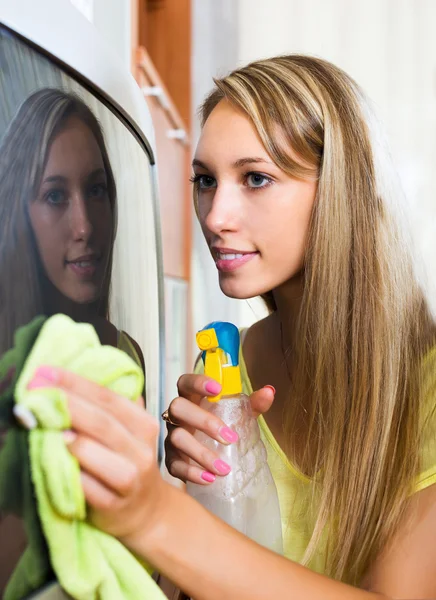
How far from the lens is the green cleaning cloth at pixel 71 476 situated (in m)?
0.31

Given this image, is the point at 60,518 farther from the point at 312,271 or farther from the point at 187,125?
the point at 187,125

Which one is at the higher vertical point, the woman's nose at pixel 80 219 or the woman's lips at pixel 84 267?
the woman's nose at pixel 80 219

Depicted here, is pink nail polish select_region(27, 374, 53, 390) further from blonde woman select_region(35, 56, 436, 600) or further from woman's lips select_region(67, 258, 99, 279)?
blonde woman select_region(35, 56, 436, 600)

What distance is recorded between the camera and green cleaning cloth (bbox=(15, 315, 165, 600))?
314 millimetres

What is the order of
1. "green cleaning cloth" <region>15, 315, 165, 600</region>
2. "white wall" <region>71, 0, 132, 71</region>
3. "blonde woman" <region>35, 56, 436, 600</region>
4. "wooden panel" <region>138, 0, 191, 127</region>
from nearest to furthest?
"green cleaning cloth" <region>15, 315, 165, 600</region>, "blonde woman" <region>35, 56, 436, 600</region>, "white wall" <region>71, 0, 132, 71</region>, "wooden panel" <region>138, 0, 191, 127</region>

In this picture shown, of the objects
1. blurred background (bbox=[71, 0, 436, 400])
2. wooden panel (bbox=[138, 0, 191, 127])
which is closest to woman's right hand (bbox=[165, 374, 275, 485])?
blurred background (bbox=[71, 0, 436, 400])

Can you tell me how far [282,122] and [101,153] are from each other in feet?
0.90

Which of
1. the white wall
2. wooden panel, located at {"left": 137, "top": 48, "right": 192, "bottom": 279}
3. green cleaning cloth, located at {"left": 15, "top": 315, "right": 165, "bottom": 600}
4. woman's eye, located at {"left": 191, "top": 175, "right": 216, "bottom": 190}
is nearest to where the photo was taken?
green cleaning cloth, located at {"left": 15, "top": 315, "right": 165, "bottom": 600}

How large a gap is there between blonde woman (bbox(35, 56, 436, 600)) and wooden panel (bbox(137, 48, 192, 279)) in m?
0.91

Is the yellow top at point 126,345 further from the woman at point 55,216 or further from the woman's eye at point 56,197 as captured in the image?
the woman's eye at point 56,197

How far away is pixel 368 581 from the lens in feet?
2.05

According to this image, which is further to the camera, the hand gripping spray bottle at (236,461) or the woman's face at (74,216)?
the hand gripping spray bottle at (236,461)

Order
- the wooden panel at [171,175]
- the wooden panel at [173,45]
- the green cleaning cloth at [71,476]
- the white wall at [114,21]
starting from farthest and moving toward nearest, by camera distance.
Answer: the wooden panel at [173,45]
the wooden panel at [171,175]
the white wall at [114,21]
the green cleaning cloth at [71,476]

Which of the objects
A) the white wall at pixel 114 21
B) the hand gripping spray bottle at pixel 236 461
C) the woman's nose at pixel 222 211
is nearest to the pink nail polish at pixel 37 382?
the hand gripping spray bottle at pixel 236 461
